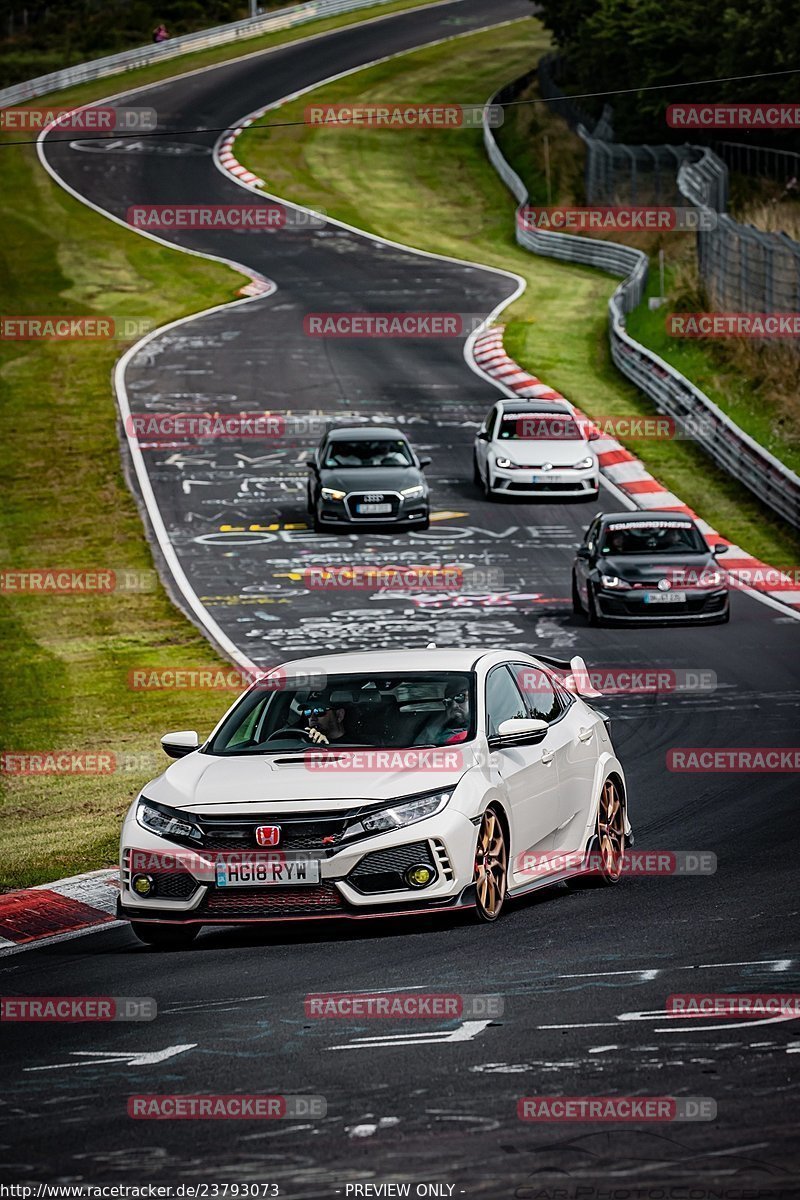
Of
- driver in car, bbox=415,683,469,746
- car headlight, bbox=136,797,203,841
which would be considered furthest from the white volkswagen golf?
car headlight, bbox=136,797,203,841

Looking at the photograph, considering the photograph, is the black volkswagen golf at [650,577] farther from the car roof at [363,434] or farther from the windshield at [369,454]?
the car roof at [363,434]

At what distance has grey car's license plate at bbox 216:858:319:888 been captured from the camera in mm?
10039

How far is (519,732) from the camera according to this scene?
10.9 m

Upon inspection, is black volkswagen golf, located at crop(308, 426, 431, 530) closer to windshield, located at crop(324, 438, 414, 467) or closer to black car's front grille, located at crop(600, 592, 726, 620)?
windshield, located at crop(324, 438, 414, 467)

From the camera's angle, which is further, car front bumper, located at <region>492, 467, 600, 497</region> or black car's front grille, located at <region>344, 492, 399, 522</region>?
car front bumper, located at <region>492, 467, 600, 497</region>

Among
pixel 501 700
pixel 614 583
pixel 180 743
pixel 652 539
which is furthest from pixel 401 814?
pixel 652 539

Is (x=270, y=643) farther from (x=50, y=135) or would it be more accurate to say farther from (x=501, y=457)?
(x=50, y=135)

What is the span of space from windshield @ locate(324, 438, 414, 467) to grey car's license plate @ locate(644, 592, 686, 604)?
8.34 m

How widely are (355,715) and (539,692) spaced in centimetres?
144

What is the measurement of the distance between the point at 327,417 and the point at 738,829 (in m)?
28.3

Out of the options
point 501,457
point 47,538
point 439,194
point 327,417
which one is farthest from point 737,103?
point 47,538

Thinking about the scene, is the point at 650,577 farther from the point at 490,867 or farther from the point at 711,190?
the point at 711,190

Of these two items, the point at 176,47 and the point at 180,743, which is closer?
the point at 180,743

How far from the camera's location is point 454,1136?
6.89 metres
